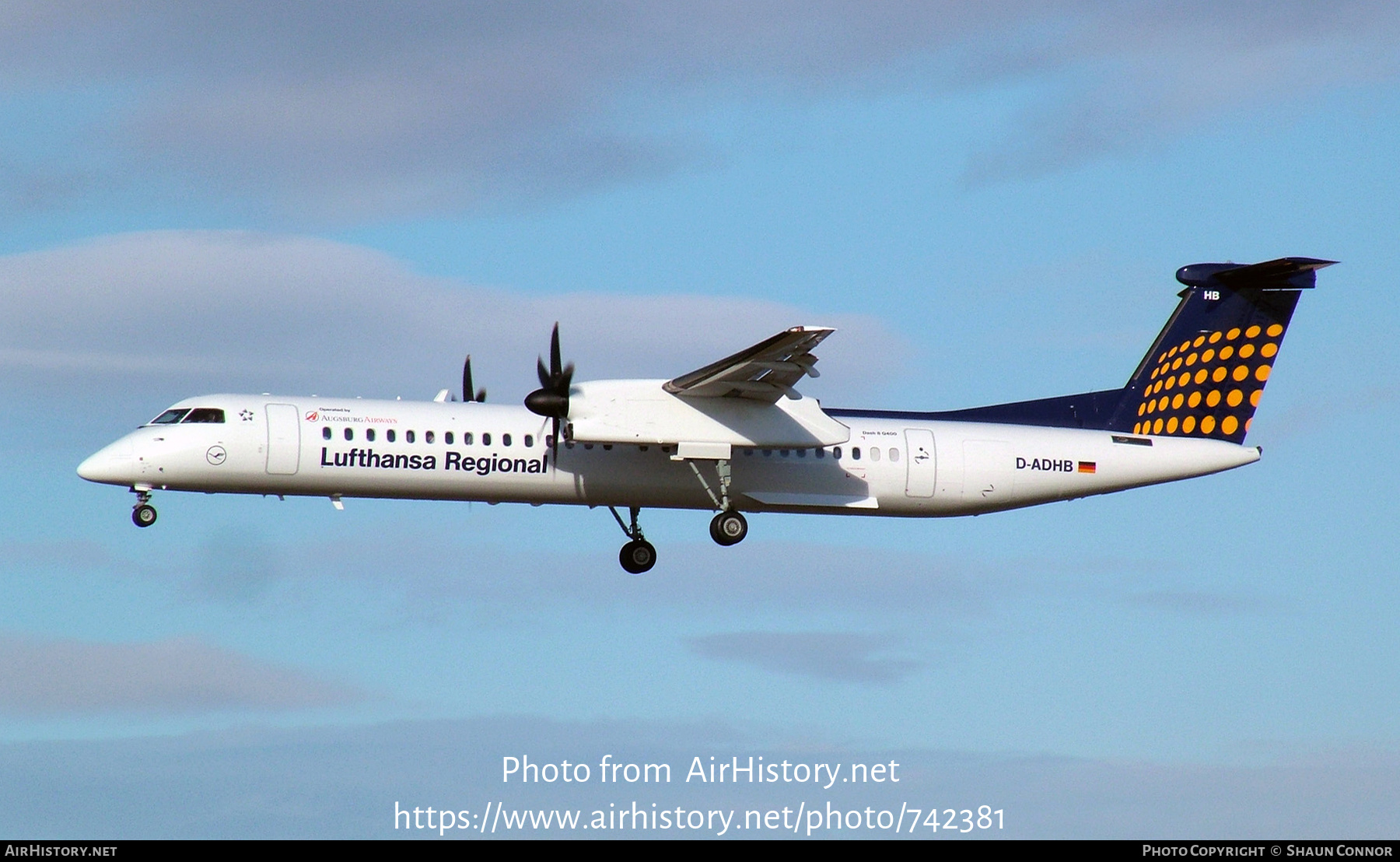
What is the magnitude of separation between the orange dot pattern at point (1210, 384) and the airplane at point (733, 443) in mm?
33

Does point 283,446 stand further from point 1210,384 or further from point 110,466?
point 1210,384

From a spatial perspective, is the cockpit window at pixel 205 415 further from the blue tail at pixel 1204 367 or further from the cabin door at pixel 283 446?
the blue tail at pixel 1204 367

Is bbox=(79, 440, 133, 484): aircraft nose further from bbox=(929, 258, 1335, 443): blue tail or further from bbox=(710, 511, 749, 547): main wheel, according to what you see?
bbox=(929, 258, 1335, 443): blue tail

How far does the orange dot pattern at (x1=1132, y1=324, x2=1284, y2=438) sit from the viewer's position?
30.0 m

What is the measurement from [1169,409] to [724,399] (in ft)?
28.1

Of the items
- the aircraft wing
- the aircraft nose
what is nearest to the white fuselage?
the aircraft nose

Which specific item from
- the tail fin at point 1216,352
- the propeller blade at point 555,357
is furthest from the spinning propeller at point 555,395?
the tail fin at point 1216,352

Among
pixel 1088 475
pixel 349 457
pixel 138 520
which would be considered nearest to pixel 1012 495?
pixel 1088 475

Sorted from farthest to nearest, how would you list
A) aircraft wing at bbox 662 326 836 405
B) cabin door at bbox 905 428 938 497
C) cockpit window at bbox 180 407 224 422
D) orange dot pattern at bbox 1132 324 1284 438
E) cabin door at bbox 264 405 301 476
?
orange dot pattern at bbox 1132 324 1284 438, cabin door at bbox 905 428 938 497, cockpit window at bbox 180 407 224 422, cabin door at bbox 264 405 301 476, aircraft wing at bbox 662 326 836 405

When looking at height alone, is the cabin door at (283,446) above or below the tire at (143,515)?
above

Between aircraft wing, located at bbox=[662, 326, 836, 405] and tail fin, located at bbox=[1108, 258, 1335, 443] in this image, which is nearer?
aircraft wing, located at bbox=[662, 326, 836, 405]

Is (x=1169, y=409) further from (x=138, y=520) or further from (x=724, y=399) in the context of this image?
(x=138, y=520)

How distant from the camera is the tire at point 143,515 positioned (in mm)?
26125

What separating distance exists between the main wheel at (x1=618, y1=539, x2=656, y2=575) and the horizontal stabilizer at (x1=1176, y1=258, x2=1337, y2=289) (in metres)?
11.3
